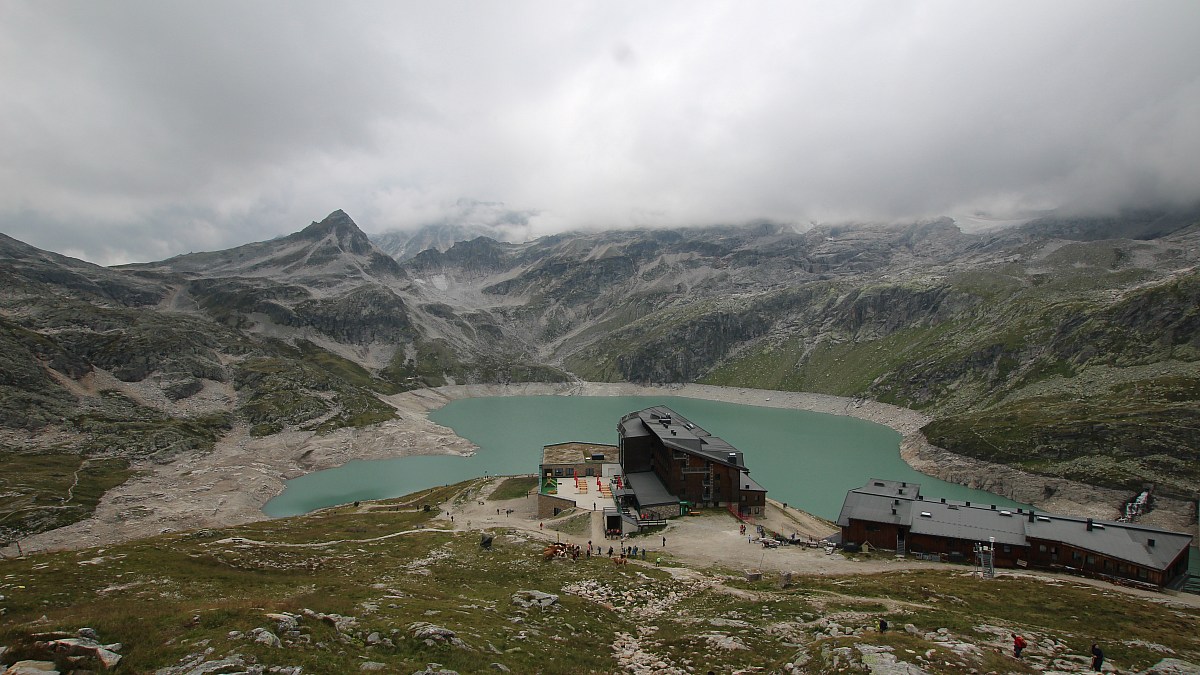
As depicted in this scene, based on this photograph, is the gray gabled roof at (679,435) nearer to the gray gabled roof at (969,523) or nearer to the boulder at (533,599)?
the gray gabled roof at (969,523)

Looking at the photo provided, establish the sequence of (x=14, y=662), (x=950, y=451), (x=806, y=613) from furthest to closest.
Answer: (x=950, y=451) < (x=806, y=613) < (x=14, y=662)

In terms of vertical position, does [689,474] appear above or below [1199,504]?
above

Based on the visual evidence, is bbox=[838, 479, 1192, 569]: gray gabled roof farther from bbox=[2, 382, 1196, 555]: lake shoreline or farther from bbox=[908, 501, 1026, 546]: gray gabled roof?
bbox=[2, 382, 1196, 555]: lake shoreline

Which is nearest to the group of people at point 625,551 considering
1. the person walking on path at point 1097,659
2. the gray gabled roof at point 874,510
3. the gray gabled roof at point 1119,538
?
the gray gabled roof at point 874,510

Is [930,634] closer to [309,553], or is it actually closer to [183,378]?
[309,553]

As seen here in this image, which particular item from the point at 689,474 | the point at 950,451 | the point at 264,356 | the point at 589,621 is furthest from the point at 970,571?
the point at 264,356

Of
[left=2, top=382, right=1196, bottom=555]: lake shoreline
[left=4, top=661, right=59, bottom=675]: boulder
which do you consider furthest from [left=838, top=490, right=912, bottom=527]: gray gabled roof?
[left=2, top=382, right=1196, bottom=555]: lake shoreline
